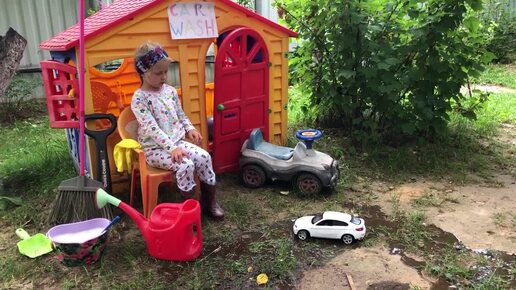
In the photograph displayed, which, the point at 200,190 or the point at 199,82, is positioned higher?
the point at 199,82

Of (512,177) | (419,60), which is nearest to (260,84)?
(419,60)

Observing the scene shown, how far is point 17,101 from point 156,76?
460cm

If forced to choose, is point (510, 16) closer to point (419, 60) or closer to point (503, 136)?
point (503, 136)

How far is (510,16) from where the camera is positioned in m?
11.9

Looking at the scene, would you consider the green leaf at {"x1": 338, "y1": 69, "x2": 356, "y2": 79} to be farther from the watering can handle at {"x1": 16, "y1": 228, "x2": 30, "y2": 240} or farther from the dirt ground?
the watering can handle at {"x1": 16, "y1": 228, "x2": 30, "y2": 240}

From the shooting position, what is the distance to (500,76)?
9.34 m

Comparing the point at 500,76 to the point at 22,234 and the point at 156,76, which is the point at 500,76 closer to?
the point at 156,76

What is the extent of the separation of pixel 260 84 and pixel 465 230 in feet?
7.20

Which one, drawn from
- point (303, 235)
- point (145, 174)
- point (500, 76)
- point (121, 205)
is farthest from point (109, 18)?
point (500, 76)

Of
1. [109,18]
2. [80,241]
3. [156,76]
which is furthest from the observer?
[109,18]

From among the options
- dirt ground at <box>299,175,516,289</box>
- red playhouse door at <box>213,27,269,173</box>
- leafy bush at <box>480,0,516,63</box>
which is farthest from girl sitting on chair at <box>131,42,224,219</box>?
leafy bush at <box>480,0,516,63</box>

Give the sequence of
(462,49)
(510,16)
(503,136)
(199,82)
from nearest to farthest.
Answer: (199,82)
(462,49)
(503,136)
(510,16)

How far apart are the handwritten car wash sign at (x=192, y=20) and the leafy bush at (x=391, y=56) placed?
1348mm

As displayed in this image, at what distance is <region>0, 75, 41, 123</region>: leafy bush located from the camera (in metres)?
6.45
